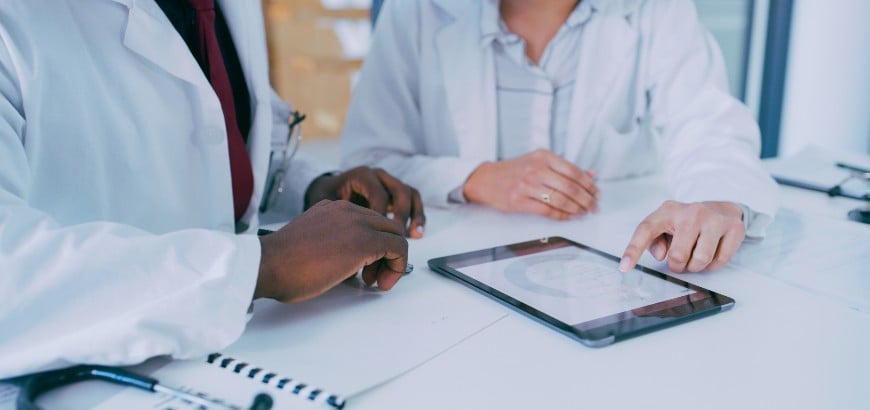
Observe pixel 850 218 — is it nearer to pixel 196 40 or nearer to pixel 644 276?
pixel 644 276

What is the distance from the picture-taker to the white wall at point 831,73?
275cm

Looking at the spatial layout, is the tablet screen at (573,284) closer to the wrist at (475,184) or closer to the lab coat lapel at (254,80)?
the wrist at (475,184)

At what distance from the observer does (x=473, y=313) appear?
28.5 inches

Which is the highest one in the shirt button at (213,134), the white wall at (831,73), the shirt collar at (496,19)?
the shirt collar at (496,19)

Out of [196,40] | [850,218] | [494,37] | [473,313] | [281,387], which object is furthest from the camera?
[494,37]

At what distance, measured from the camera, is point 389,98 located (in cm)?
143

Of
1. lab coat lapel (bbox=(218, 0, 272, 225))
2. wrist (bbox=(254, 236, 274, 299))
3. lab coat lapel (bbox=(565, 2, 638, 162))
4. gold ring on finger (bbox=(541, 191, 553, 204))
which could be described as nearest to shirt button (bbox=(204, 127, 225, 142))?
lab coat lapel (bbox=(218, 0, 272, 225))

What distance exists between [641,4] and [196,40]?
0.82 metres

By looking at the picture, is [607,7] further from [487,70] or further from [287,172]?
[287,172]

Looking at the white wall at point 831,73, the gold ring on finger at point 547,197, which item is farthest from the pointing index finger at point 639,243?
the white wall at point 831,73

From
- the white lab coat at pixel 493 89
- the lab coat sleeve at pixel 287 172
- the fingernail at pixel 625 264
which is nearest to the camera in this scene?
the fingernail at pixel 625 264

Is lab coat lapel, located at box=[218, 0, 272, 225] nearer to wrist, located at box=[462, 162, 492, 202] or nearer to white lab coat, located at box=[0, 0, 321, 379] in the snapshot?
white lab coat, located at box=[0, 0, 321, 379]

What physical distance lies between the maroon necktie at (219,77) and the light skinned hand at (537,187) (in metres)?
0.37

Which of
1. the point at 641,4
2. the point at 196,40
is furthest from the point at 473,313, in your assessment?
the point at 641,4
